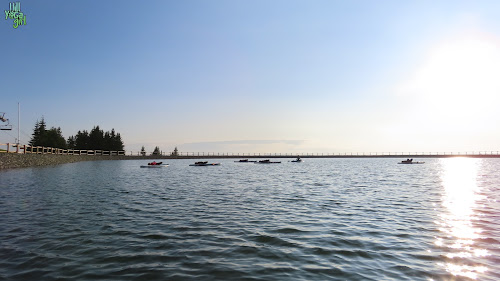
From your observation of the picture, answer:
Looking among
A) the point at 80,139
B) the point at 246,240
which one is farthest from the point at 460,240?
the point at 80,139

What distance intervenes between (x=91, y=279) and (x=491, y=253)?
10.5 metres

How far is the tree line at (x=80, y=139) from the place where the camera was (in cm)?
10250

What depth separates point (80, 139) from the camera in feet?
383

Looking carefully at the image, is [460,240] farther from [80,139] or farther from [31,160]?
[80,139]

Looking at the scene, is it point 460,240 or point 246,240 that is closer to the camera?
point 246,240

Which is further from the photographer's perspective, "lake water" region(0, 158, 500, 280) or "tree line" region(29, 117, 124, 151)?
"tree line" region(29, 117, 124, 151)

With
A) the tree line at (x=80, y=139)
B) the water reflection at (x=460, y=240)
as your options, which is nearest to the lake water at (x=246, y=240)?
the water reflection at (x=460, y=240)

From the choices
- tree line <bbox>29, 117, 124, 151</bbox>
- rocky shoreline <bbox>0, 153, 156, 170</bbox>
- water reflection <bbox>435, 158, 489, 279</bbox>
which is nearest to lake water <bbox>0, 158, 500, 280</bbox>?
water reflection <bbox>435, 158, 489, 279</bbox>

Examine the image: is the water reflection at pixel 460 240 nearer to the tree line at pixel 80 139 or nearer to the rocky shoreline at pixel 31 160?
the rocky shoreline at pixel 31 160

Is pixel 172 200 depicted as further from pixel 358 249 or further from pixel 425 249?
pixel 425 249

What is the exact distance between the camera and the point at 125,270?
24.0 ft

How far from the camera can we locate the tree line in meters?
102

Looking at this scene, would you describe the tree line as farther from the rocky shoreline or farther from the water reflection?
the water reflection

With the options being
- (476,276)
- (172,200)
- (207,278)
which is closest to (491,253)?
(476,276)
